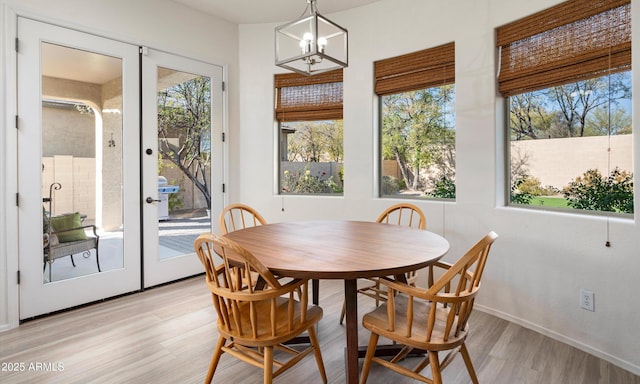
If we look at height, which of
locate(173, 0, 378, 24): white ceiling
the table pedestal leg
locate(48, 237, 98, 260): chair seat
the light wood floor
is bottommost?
the light wood floor

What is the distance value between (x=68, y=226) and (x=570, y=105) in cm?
393

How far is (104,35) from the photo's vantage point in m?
3.00

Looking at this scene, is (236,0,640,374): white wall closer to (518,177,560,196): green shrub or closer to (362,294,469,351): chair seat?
(518,177,560,196): green shrub

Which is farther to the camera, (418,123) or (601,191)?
(418,123)

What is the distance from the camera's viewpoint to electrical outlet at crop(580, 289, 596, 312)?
2.17 m

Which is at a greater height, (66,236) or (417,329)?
(66,236)

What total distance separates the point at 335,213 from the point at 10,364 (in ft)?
8.98

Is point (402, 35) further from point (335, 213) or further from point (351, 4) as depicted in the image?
point (335, 213)

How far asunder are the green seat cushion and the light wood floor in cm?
59

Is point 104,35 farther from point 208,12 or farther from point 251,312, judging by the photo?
point 251,312

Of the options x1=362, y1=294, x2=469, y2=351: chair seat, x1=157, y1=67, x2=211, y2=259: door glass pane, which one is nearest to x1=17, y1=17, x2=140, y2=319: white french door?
x1=157, y1=67, x2=211, y2=259: door glass pane

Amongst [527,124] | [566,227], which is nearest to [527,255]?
[566,227]

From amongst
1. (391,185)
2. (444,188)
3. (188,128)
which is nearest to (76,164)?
(188,128)

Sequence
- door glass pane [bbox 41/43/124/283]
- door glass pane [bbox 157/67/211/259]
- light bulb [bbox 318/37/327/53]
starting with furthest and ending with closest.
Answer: door glass pane [bbox 157/67/211/259] → door glass pane [bbox 41/43/124/283] → light bulb [bbox 318/37/327/53]
